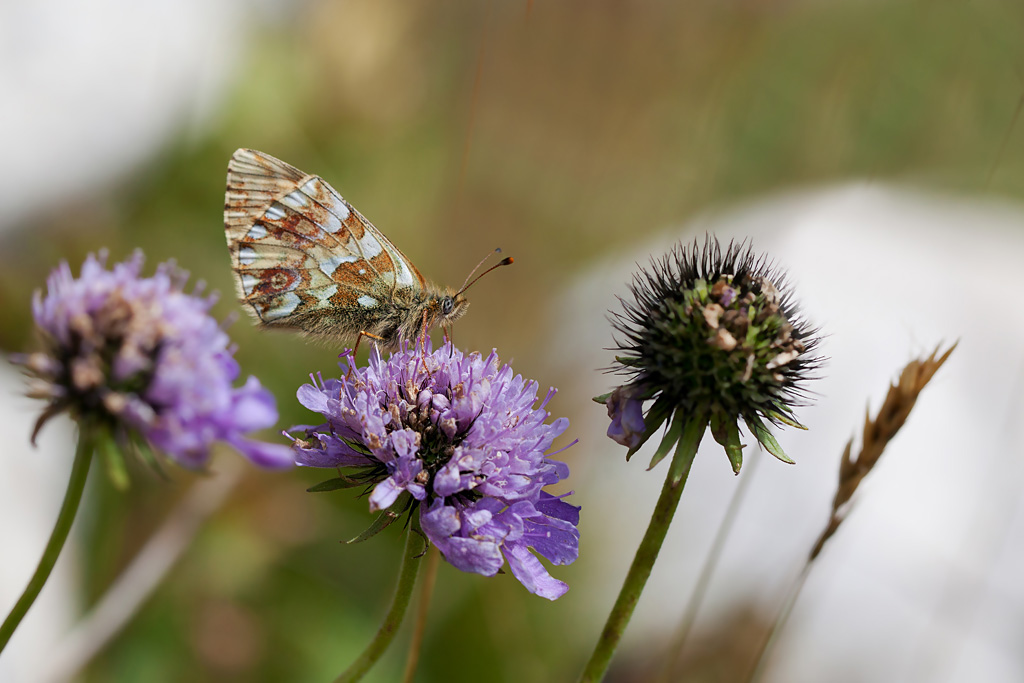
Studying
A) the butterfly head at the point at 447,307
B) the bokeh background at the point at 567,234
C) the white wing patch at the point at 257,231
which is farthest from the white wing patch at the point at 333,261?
the bokeh background at the point at 567,234

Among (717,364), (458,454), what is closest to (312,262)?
(458,454)

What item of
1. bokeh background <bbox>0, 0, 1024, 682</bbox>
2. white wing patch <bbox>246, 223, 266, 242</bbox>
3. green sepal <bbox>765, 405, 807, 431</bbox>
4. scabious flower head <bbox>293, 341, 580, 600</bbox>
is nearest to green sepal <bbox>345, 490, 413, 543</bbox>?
scabious flower head <bbox>293, 341, 580, 600</bbox>

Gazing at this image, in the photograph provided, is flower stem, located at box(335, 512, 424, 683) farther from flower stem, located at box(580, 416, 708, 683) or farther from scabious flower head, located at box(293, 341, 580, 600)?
flower stem, located at box(580, 416, 708, 683)

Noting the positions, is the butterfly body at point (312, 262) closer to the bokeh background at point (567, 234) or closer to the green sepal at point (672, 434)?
the bokeh background at point (567, 234)

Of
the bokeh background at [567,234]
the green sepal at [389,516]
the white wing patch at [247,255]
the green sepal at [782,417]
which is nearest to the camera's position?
the green sepal at [389,516]

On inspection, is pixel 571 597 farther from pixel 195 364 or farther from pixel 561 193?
pixel 195 364

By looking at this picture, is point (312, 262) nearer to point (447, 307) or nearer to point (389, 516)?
point (447, 307)
